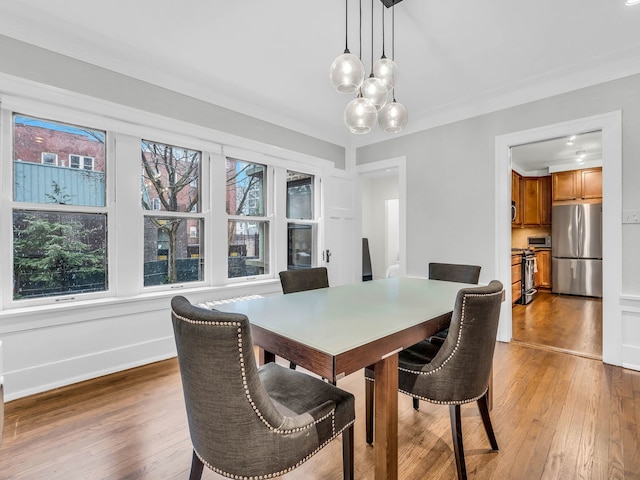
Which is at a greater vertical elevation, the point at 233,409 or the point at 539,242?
the point at 539,242

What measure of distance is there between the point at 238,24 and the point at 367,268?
187 inches

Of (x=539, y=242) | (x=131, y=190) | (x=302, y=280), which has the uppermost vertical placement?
(x=131, y=190)

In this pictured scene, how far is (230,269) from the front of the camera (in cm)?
344

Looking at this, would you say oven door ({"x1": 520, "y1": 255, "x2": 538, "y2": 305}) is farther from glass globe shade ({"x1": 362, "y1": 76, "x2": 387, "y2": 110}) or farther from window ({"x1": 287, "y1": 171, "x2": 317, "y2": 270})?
glass globe shade ({"x1": 362, "y1": 76, "x2": 387, "y2": 110})

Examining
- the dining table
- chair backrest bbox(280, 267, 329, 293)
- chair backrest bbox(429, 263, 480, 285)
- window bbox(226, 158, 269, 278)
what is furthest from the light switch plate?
window bbox(226, 158, 269, 278)

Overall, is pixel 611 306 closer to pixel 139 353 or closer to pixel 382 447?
pixel 382 447

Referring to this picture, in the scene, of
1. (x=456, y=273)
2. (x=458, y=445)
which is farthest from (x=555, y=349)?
(x=458, y=445)

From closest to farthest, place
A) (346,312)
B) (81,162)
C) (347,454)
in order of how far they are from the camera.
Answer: (347,454)
(346,312)
(81,162)

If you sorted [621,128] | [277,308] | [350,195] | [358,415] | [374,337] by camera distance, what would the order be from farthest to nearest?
[350,195] < [621,128] < [358,415] < [277,308] < [374,337]

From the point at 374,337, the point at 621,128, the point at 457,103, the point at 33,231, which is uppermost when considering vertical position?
the point at 457,103

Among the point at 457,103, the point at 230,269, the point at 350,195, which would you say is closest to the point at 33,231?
the point at 230,269

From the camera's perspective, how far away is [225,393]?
94cm

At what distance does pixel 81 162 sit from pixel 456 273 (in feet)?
10.4

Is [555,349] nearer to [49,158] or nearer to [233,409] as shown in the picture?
[233,409]
